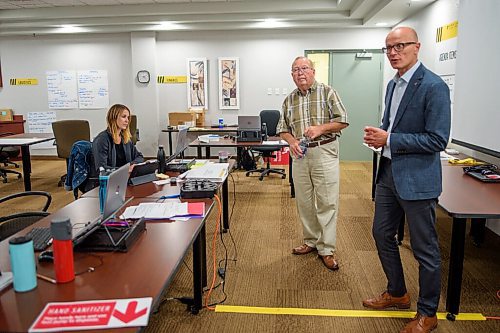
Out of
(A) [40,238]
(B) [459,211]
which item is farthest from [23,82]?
(B) [459,211]

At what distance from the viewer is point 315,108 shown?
128 inches

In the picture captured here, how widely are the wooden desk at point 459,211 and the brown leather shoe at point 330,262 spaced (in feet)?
2.86

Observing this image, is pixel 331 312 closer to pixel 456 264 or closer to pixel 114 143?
pixel 456 264

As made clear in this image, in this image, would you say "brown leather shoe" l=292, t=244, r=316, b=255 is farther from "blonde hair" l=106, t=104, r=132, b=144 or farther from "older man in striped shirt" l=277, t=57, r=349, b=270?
"blonde hair" l=106, t=104, r=132, b=144

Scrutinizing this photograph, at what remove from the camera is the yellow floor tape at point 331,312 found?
104 inches

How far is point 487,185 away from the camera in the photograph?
2994 millimetres

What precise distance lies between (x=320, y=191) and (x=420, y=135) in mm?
1241

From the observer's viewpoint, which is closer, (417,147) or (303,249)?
(417,147)

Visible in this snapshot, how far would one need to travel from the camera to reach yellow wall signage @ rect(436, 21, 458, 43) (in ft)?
15.9

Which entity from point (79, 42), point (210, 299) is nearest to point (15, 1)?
point (79, 42)

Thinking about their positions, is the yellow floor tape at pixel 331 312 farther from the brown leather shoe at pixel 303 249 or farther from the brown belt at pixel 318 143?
the brown belt at pixel 318 143

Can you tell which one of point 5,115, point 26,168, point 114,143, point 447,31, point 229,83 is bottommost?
point 26,168

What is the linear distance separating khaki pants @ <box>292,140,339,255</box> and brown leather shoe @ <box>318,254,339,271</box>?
0.12 feet

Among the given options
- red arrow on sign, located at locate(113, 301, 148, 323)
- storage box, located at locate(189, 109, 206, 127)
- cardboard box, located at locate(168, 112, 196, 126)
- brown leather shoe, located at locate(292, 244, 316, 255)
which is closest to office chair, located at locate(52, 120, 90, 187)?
cardboard box, located at locate(168, 112, 196, 126)
